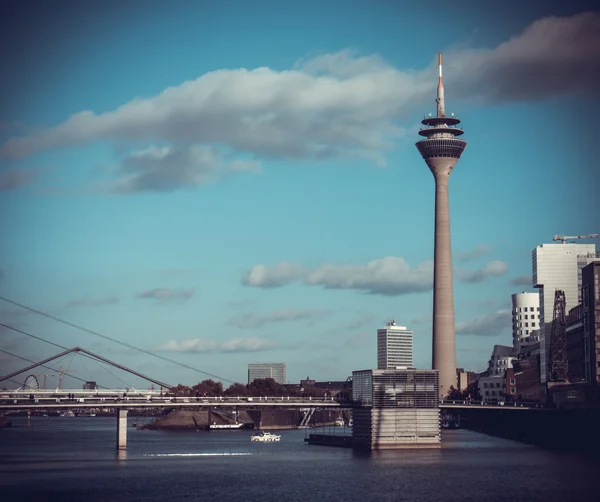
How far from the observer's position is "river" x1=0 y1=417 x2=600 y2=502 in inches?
3853

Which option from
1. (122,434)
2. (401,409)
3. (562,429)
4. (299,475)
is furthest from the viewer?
(562,429)

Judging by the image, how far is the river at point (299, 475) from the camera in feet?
321

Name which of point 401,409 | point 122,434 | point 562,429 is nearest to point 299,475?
point 401,409

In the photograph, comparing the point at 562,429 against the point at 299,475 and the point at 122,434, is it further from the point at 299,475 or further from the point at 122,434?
the point at 122,434

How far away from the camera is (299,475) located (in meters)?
117

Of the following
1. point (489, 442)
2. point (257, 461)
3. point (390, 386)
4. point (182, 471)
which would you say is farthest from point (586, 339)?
point (182, 471)

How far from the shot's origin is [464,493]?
9938 centimetres

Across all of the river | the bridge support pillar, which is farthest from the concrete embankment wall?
the bridge support pillar

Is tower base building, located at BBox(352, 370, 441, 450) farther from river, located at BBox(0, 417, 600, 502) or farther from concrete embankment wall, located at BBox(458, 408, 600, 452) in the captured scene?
concrete embankment wall, located at BBox(458, 408, 600, 452)

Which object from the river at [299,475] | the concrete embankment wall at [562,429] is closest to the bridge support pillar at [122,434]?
the river at [299,475]

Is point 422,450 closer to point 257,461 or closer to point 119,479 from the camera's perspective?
point 257,461

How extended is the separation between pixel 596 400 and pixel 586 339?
44.1 ft

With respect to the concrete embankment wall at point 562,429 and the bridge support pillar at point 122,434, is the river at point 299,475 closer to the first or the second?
the bridge support pillar at point 122,434

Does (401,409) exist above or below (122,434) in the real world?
above
